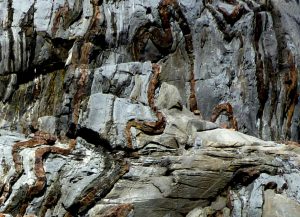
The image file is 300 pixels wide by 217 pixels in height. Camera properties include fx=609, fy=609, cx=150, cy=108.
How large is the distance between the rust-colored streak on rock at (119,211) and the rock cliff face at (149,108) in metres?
0.02

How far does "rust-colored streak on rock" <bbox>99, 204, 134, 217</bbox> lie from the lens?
27.7 ft

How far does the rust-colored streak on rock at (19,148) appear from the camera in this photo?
8.66m

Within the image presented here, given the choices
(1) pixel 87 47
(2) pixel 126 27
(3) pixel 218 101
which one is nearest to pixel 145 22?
(2) pixel 126 27

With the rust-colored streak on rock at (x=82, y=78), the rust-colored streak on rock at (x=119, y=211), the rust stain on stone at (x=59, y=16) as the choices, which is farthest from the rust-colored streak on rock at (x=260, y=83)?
the rust-colored streak on rock at (x=119, y=211)

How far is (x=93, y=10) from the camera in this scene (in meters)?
11.0

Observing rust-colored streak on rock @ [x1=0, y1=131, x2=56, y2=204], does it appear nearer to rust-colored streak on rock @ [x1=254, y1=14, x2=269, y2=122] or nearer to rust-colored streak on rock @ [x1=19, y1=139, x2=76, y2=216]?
rust-colored streak on rock @ [x1=19, y1=139, x2=76, y2=216]

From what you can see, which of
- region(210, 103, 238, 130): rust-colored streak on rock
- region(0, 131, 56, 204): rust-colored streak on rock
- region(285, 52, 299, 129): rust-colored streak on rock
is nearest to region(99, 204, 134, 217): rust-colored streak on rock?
region(0, 131, 56, 204): rust-colored streak on rock

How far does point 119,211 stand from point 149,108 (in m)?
2.07

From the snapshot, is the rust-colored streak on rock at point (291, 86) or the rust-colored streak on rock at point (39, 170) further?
the rust-colored streak on rock at point (291, 86)

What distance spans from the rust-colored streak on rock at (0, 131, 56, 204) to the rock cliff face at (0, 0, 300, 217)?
2cm

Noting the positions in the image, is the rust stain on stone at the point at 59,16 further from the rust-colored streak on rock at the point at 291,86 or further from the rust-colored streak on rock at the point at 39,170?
the rust-colored streak on rock at the point at 291,86

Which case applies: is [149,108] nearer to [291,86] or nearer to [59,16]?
[59,16]

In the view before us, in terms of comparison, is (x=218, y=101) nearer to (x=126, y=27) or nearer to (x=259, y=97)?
(x=259, y=97)

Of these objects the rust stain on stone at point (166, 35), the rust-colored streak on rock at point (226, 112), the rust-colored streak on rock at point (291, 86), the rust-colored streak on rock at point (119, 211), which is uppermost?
the rust stain on stone at point (166, 35)
